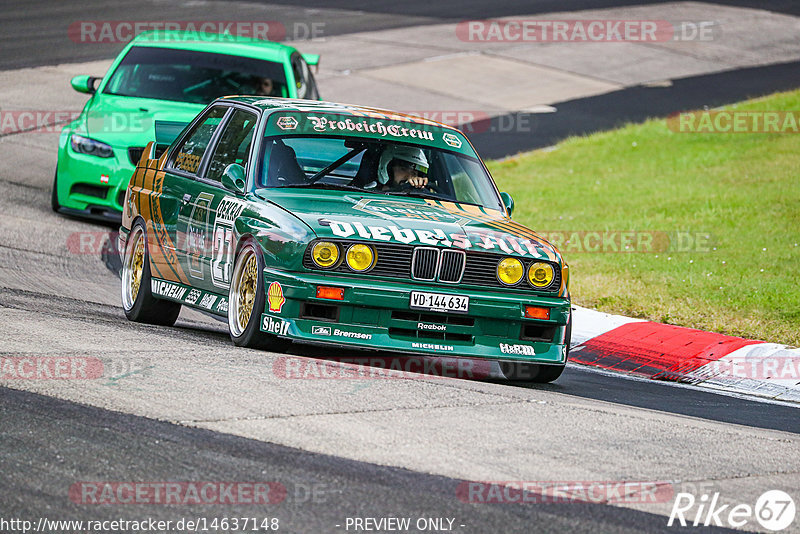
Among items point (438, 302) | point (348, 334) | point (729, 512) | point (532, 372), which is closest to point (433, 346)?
point (438, 302)

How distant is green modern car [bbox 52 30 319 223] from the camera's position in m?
13.0

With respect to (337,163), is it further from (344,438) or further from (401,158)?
(344,438)

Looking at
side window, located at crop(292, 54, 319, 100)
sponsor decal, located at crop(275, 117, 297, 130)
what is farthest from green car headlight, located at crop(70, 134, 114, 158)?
sponsor decal, located at crop(275, 117, 297, 130)

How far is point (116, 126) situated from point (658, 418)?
7.88 metres

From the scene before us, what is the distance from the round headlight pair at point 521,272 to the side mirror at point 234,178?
1.74 meters

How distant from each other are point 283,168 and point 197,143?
3.75ft

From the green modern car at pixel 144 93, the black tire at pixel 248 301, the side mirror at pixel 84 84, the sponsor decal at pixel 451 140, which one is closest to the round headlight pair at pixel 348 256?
the black tire at pixel 248 301

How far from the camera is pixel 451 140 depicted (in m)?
9.08

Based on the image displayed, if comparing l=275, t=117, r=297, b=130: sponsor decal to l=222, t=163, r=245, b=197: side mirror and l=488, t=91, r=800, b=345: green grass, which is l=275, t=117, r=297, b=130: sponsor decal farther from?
l=488, t=91, r=800, b=345: green grass

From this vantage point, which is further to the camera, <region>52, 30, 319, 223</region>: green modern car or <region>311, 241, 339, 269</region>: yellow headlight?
<region>52, 30, 319, 223</region>: green modern car

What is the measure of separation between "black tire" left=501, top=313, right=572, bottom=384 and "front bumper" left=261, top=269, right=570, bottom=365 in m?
0.40

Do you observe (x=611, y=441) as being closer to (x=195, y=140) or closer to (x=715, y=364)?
(x=715, y=364)

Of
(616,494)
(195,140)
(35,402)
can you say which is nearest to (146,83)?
(195,140)

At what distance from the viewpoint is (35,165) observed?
16.3 meters
